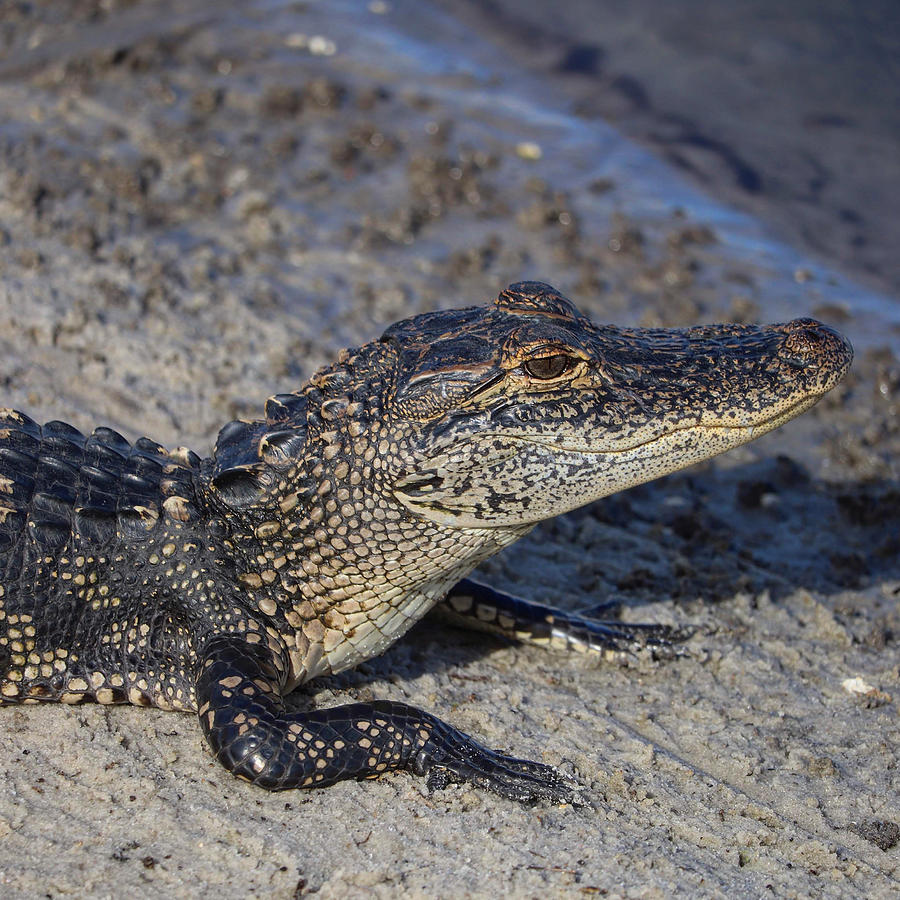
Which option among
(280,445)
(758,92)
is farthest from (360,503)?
(758,92)

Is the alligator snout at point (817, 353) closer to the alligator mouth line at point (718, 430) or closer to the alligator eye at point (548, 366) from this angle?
the alligator mouth line at point (718, 430)

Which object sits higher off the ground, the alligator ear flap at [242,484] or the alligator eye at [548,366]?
the alligator eye at [548,366]

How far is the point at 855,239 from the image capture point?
9430 mm

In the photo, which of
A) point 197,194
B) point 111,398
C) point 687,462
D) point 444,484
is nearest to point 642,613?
point 687,462

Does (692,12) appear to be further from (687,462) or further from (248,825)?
(248,825)

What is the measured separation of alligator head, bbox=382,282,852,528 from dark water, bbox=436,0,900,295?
5.38 metres

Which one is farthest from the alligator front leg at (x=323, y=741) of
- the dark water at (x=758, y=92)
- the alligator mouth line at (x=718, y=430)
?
the dark water at (x=758, y=92)

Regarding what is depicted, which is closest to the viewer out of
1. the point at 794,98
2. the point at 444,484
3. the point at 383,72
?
the point at 444,484

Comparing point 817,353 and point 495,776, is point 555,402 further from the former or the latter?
point 495,776

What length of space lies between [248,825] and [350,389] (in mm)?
1616

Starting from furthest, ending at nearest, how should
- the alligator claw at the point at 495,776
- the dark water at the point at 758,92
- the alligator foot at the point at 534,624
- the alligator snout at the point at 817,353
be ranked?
the dark water at the point at 758,92, the alligator foot at the point at 534,624, the alligator snout at the point at 817,353, the alligator claw at the point at 495,776

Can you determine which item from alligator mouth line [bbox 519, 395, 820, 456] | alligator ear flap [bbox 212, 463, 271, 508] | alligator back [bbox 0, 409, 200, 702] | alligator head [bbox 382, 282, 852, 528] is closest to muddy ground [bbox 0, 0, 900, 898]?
alligator back [bbox 0, 409, 200, 702]

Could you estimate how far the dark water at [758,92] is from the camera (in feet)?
32.0

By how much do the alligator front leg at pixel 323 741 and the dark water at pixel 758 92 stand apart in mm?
6446
